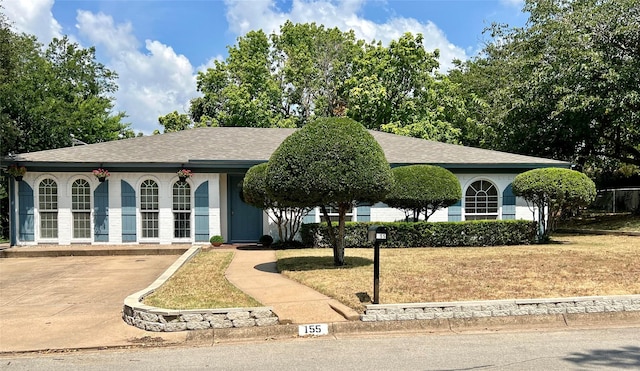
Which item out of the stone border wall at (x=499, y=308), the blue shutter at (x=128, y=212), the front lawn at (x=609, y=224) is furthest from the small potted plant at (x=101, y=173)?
the front lawn at (x=609, y=224)

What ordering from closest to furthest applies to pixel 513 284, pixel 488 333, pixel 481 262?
pixel 488 333, pixel 513 284, pixel 481 262

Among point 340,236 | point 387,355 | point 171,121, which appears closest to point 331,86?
point 171,121

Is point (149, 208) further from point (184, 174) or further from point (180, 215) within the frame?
point (184, 174)

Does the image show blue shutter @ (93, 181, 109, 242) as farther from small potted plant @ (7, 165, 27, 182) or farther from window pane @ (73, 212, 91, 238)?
small potted plant @ (7, 165, 27, 182)

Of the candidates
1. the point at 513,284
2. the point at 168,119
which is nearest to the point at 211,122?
the point at 168,119

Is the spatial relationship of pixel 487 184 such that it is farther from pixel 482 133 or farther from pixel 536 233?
pixel 482 133

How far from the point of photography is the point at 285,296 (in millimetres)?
8453

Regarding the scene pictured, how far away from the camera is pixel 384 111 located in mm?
30578

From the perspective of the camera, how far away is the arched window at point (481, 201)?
17.8m

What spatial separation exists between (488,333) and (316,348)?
245 centimetres

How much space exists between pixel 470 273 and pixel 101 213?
1222 cm

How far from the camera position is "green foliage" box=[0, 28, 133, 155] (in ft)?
85.7

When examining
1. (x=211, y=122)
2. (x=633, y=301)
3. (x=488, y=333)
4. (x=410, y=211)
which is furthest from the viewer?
(x=211, y=122)

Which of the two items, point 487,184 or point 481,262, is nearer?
point 481,262
